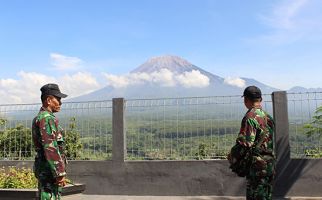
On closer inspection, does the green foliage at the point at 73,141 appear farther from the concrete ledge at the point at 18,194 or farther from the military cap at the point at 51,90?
the military cap at the point at 51,90

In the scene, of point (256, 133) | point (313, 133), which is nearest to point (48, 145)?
point (256, 133)

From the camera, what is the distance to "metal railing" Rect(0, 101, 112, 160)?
27.5 feet

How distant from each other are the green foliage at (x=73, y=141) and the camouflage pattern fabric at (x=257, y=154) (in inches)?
205

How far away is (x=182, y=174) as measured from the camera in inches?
308

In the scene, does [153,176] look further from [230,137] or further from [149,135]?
[230,137]

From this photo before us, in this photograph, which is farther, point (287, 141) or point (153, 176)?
point (153, 176)

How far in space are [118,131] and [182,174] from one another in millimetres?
1600

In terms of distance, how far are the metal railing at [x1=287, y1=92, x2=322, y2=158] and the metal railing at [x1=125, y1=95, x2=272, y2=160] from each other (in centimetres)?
49

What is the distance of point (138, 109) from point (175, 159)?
1.27m

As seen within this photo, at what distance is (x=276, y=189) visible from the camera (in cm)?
738

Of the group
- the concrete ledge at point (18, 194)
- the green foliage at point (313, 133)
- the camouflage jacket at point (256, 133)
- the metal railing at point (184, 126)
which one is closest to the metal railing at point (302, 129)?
the green foliage at point (313, 133)

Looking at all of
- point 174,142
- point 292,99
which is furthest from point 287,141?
point 174,142

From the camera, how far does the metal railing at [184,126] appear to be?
304 inches

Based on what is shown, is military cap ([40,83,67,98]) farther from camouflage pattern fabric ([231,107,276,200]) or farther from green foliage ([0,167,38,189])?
green foliage ([0,167,38,189])
